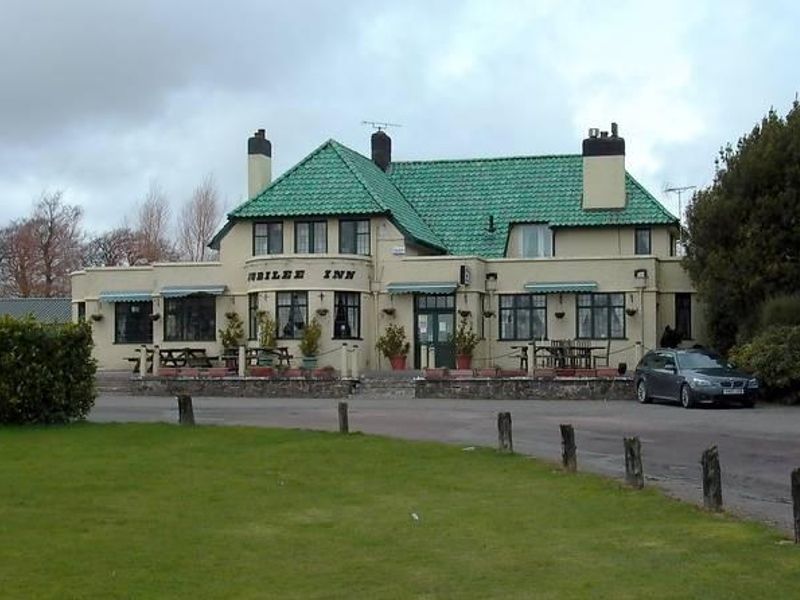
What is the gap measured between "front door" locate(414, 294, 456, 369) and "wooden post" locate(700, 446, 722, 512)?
1078 inches

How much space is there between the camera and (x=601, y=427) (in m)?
21.9

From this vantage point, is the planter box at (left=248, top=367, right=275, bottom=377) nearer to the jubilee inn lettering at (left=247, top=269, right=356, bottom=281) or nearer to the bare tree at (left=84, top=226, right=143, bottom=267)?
the jubilee inn lettering at (left=247, top=269, right=356, bottom=281)

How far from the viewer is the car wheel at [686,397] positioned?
27656mm

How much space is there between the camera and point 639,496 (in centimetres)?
1240

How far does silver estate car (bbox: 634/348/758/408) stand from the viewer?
27484 mm

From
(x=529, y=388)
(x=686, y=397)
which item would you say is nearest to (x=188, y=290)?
(x=529, y=388)

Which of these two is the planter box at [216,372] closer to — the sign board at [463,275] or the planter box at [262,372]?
the planter box at [262,372]

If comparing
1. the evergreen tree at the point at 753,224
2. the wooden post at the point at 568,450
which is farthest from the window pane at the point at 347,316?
the wooden post at the point at 568,450

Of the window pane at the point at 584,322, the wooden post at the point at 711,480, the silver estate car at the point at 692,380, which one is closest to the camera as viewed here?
the wooden post at the point at 711,480

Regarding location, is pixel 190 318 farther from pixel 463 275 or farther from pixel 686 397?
pixel 686 397

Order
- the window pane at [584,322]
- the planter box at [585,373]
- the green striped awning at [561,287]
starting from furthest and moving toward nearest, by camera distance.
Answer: the window pane at [584,322]
the green striped awning at [561,287]
the planter box at [585,373]

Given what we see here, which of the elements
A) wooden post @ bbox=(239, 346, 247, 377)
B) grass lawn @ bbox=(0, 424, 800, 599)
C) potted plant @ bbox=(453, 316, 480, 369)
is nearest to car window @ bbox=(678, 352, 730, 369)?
potted plant @ bbox=(453, 316, 480, 369)

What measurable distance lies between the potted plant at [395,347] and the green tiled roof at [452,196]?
3582mm

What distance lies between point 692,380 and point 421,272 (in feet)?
44.1
